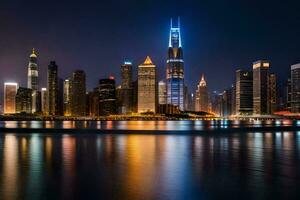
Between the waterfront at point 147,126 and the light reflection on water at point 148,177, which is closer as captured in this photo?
the light reflection on water at point 148,177

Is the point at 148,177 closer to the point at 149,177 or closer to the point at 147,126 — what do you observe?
the point at 149,177

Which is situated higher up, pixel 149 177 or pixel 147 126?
pixel 149 177

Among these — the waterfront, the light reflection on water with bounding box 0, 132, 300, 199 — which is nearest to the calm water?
the light reflection on water with bounding box 0, 132, 300, 199

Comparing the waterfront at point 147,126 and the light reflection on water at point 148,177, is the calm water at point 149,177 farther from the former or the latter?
the waterfront at point 147,126

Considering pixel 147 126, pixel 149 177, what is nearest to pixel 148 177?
pixel 149 177

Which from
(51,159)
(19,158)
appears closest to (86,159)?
(51,159)

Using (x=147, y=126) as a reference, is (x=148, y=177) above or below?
above

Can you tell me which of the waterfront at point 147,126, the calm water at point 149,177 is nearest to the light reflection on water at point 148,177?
the calm water at point 149,177

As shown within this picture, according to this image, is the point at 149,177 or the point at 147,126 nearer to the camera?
the point at 149,177

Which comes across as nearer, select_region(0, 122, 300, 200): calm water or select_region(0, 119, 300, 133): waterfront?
select_region(0, 122, 300, 200): calm water

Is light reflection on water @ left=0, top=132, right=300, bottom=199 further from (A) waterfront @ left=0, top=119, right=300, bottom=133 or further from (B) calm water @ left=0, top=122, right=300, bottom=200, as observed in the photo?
(A) waterfront @ left=0, top=119, right=300, bottom=133

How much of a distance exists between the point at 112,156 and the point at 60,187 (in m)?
9.09

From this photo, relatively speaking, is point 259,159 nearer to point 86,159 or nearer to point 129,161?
point 129,161

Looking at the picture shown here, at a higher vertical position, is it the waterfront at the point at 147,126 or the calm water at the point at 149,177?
the calm water at the point at 149,177
